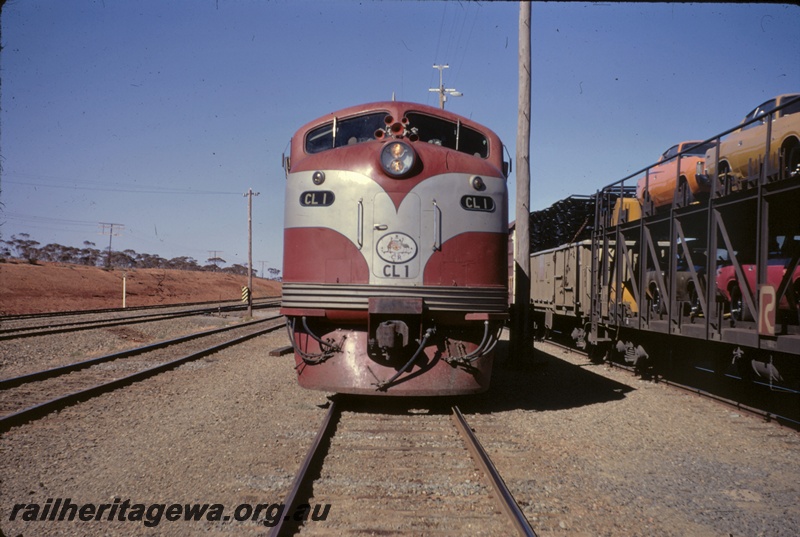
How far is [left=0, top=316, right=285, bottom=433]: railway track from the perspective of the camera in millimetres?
6789

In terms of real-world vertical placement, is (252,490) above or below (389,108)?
below

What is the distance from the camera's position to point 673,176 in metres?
9.85

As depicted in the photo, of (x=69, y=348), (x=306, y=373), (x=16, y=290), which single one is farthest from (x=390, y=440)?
(x=16, y=290)

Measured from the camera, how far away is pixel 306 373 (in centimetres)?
659

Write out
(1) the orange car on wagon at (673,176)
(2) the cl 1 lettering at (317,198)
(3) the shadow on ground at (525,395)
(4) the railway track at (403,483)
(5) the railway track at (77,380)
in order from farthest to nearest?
(1) the orange car on wagon at (673,176) → (3) the shadow on ground at (525,395) → (5) the railway track at (77,380) → (2) the cl 1 lettering at (317,198) → (4) the railway track at (403,483)

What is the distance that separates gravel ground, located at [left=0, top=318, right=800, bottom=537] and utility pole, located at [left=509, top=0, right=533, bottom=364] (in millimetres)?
1870

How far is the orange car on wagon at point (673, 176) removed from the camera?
8.98 meters

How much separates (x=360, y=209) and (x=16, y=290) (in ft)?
129

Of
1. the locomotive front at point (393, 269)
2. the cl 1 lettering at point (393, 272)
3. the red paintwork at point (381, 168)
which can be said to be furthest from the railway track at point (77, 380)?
the cl 1 lettering at point (393, 272)

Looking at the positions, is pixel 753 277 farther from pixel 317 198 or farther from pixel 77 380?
pixel 77 380

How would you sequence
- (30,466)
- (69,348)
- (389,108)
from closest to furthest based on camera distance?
1. (30,466)
2. (389,108)
3. (69,348)

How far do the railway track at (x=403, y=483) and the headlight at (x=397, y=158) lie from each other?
291cm

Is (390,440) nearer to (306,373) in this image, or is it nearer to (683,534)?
(306,373)

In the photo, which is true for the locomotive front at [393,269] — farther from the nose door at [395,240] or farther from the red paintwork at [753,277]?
the red paintwork at [753,277]
